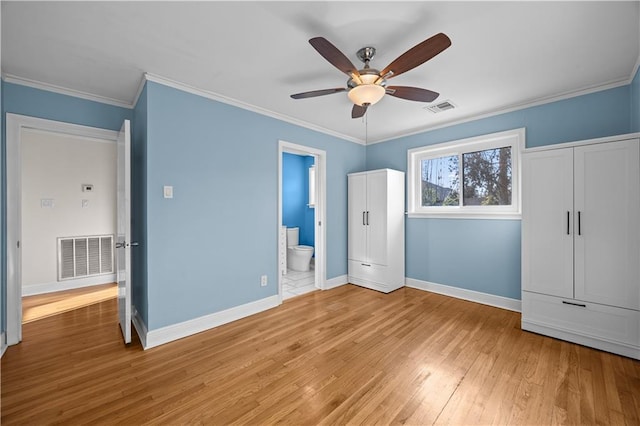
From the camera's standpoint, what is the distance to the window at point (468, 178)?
3352 millimetres

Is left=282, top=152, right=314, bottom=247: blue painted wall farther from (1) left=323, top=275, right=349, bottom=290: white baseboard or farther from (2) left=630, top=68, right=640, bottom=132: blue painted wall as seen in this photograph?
(2) left=630, top=68, right=640, bottom=132: blue painted wall

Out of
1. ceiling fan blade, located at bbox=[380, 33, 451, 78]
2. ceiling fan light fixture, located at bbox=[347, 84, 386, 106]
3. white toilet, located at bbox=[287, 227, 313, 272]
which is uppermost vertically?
ceiling fan blade, located at bbox=[380, 33, 451, 78]

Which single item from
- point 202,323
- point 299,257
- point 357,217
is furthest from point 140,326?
point 357,217

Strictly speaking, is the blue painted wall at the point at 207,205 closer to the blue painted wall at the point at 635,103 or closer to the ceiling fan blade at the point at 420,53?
the ceiling fan blade at the point at 420,53

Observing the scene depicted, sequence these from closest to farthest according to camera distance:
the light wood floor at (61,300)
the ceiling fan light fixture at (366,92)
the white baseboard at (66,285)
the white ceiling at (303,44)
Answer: the white ceiling at (303,44), the ceiling fan light fixture at (366,92), the light wood floor at (61,300), the white baseboard at (66,285)

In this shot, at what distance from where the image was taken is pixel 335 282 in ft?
14.1

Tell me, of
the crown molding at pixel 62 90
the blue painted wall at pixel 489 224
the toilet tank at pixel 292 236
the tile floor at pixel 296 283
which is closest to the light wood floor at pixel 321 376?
the blue painted wall at pixel 489 224

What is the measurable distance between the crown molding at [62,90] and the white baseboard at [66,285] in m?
3.04

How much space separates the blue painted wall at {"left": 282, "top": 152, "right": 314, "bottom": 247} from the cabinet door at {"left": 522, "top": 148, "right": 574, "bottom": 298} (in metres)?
3.77

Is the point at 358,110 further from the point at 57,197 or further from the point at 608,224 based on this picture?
the point at 57,197

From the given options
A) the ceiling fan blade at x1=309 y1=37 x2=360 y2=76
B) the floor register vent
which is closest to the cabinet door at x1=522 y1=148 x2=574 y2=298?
the ceiling fan blade at x1=309 y1=37 x2=360 y2=76

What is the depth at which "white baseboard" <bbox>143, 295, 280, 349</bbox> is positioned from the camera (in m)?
2.47

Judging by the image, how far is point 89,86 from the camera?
2625mm

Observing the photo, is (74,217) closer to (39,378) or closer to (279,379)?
(39,378)
